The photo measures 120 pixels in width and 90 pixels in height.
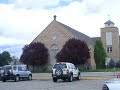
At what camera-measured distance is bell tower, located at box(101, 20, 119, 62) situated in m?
95.5

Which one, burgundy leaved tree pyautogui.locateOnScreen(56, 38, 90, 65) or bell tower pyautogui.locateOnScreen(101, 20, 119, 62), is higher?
bell tower pyautogui.locateOnScreen(101, 20, 119, 62)

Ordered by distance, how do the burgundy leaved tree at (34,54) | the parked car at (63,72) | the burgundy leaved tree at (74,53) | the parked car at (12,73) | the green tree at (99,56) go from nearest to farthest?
the parked car at (63,72) < the parked car at (12,73) < the burgundy leaved tree at (74,53) < the burgundy leaved tree at (34,54) < the green tree at (99,56)

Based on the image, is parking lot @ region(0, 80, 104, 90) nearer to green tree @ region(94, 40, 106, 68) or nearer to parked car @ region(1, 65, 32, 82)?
parked car @ region(1, 65, 32, 82)

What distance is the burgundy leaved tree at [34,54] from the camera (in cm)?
7131

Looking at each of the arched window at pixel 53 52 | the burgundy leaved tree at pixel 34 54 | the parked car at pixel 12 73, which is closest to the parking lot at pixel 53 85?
the parked car at pixel 12 73

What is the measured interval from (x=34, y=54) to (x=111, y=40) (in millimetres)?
32500

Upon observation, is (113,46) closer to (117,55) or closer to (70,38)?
(117,55)

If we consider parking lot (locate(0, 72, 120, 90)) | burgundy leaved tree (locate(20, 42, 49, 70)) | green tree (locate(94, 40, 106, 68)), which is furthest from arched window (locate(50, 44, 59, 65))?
parking lot (locate(0, 72, 120, 90))

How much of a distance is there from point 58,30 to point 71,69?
139 feet

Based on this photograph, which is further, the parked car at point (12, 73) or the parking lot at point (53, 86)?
the parked car at point (12, 73)

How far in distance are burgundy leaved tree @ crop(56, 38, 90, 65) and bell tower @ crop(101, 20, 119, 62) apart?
2778 centimetres

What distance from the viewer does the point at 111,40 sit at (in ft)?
317

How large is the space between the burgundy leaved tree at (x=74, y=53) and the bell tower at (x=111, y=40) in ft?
91.2

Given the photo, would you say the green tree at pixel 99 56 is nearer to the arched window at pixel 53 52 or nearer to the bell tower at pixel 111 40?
the bell tower at pixel 111 40
